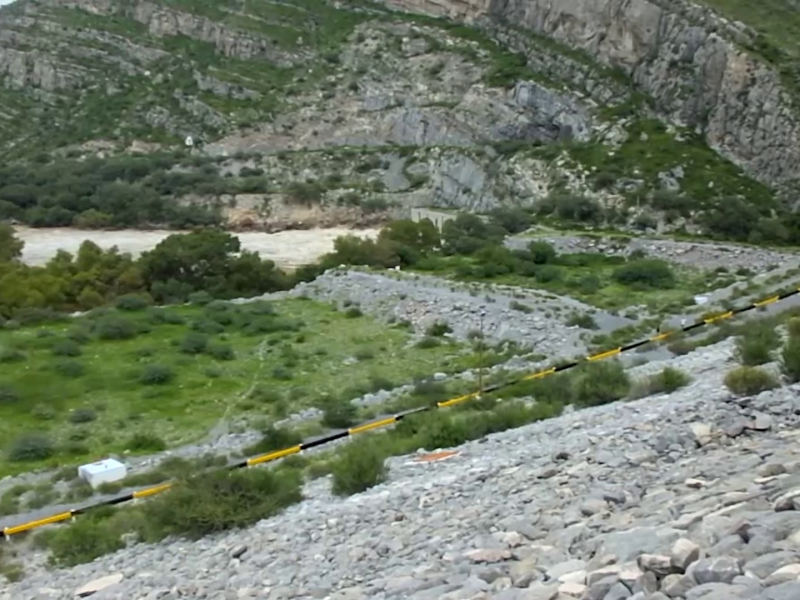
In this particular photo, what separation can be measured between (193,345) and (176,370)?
8.20ft

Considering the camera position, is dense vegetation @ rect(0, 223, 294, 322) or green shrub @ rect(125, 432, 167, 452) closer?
green shrub @ rect(125, 432, 167, 452)

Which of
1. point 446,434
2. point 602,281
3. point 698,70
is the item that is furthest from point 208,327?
point 698,70

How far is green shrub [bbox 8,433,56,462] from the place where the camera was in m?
21.6

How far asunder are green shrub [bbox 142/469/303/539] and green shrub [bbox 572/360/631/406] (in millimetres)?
5633

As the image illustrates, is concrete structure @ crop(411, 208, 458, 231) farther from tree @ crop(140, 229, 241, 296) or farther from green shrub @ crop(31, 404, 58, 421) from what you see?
green shrub @ crop(31, 404, 58, 421)

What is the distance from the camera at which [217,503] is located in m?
12.0

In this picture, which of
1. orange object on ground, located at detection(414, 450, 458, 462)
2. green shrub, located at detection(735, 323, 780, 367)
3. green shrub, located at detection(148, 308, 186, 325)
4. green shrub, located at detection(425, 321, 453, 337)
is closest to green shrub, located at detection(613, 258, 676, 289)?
green shrub, located at detection(425, 321, 453, 337)

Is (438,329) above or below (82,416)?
above

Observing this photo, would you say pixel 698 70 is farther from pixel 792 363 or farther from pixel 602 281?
pixel 792 363

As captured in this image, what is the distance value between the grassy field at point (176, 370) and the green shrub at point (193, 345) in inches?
1.5

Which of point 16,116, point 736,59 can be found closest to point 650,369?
point 736,59

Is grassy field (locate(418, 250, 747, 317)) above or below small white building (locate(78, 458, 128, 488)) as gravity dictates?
above

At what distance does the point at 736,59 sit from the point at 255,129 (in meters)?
45.5

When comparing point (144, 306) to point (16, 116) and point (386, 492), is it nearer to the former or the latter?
point (386, 492)
